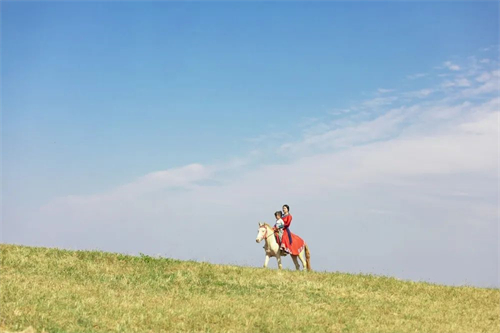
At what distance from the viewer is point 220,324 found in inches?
566

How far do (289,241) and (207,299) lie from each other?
8.60 m

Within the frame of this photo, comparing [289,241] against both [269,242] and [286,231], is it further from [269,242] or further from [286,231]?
[269,242]

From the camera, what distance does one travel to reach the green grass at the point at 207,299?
14.2 meters

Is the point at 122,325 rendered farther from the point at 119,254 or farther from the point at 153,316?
the point at 119,254

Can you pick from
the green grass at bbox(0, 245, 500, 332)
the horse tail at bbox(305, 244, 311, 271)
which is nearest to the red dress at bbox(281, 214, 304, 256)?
the horse tail at bbox(305, 244, 311, 271)

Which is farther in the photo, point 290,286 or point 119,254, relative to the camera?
point 119,254

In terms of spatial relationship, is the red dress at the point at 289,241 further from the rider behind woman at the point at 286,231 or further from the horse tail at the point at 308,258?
the horse tail at the point at 308,258

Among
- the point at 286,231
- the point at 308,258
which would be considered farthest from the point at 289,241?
the point at 308,258

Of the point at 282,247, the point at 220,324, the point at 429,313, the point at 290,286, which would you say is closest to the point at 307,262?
the point at 282,247

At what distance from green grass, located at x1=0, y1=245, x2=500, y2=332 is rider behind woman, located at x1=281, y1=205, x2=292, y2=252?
8.62 ft

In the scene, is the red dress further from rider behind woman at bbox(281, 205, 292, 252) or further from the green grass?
the green grass

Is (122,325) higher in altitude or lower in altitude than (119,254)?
lower

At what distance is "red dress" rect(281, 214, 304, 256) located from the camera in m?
25.0

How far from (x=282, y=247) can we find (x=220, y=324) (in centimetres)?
1090
